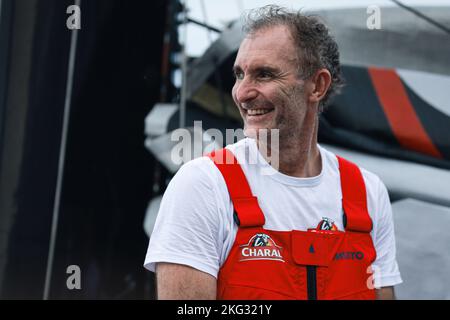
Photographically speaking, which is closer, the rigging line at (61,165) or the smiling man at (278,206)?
the smiling man at (278,206)

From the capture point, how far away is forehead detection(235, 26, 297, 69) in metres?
1.08

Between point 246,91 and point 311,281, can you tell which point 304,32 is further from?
point 311,281

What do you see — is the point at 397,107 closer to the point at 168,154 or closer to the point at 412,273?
the point at 412,273

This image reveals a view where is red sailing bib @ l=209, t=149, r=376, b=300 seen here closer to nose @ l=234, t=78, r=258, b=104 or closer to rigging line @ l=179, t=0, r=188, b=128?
nose @ l=234, t=78, r=258, b=104

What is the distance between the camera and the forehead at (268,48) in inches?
42.5

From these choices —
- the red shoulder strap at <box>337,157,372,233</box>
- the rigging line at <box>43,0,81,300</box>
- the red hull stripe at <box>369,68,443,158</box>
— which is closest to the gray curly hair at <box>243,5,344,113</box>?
the red shoulder strap at <box>337,157,372,233</box>

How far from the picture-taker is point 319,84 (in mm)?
1188

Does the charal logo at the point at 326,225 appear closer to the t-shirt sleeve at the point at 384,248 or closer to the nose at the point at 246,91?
the t-shirt sleeve at the point at 384,248

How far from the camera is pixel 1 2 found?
172 cm

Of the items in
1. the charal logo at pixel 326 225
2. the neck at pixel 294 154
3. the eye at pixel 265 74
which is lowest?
the charal logo at pixel 326 225

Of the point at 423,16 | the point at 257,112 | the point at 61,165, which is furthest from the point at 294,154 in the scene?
the point at 61,165

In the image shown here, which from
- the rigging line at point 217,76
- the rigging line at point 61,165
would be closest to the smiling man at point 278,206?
the rigging line at point 217,76

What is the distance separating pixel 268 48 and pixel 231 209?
0.33m

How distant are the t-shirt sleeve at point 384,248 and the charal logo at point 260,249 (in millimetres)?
264
